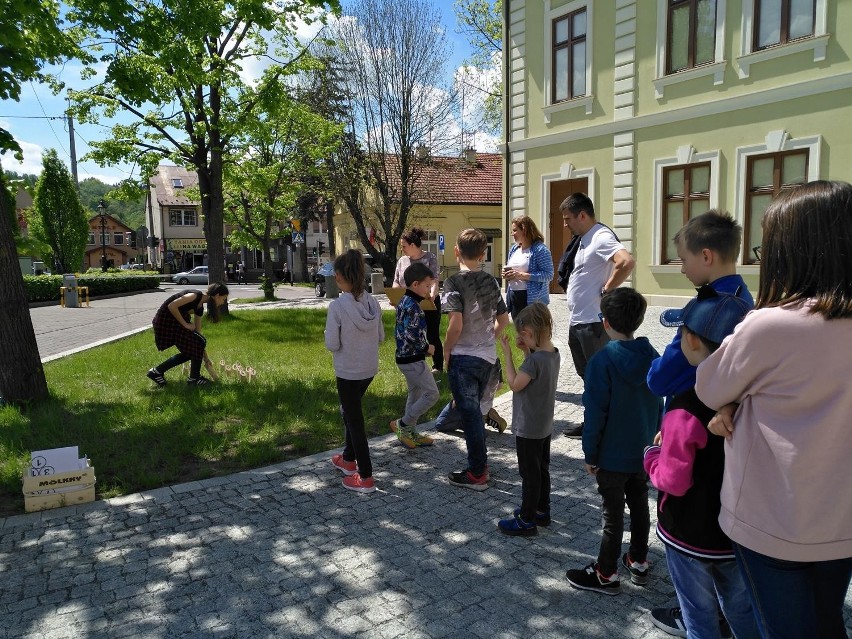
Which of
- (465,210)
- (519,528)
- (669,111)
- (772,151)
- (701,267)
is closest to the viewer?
(701,267)

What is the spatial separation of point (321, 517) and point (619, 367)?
224 centimetres

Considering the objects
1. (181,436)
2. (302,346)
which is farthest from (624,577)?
(302,346)

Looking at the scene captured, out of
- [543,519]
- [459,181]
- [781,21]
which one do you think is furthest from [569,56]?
[459,181]

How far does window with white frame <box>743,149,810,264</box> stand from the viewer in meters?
13.2

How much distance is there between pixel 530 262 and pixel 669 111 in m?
10.7

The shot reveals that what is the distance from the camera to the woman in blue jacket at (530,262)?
6316 millimetres

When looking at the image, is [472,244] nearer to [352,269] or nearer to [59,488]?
[352,269]

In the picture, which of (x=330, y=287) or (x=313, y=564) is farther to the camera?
(x=330, y=287)

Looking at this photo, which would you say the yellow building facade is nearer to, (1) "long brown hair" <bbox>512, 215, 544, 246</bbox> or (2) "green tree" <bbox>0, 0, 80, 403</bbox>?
(1) "long brown hair" <bbox>512, 215, 544, 246</bbox>

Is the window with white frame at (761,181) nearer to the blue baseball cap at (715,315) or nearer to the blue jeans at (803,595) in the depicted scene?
the blue baseball cap at (715,315)

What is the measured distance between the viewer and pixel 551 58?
58.2ft

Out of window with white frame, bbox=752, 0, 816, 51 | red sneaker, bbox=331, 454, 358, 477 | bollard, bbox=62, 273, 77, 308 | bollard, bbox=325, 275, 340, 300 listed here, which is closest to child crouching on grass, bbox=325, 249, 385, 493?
red sneaker, bbox=331, 454, 358, 477

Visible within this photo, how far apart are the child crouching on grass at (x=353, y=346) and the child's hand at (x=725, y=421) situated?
2.99 m

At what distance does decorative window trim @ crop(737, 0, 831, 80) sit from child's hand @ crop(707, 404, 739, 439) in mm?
13715
